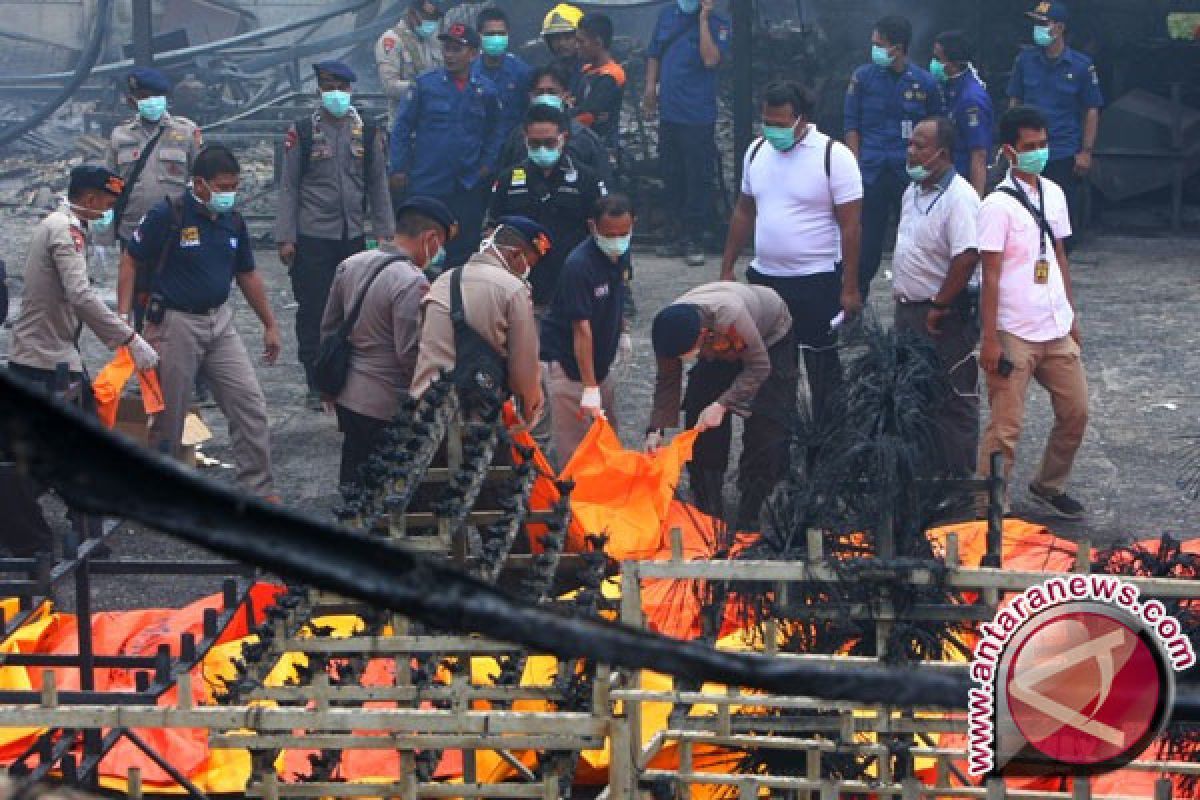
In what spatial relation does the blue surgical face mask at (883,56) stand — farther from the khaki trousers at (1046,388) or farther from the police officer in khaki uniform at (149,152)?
the police officer in khaki uniform at (149,152)

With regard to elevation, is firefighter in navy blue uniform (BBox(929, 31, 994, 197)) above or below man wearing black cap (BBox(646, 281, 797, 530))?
→ above

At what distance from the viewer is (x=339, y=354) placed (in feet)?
25.0

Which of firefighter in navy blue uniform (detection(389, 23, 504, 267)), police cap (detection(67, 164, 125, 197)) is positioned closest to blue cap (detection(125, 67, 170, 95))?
firefighter in navy blue uniform (detection(389, 23, 504, 267))

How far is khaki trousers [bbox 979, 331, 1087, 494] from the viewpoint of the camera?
8.13 m

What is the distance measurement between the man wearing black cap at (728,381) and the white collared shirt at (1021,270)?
99cm

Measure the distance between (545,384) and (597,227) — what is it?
799 mm

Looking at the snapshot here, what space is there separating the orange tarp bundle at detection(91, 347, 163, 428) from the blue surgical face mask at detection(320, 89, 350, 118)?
2194 millimetres

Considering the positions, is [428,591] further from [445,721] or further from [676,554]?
[676,554]

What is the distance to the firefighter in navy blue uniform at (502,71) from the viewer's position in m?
11.3

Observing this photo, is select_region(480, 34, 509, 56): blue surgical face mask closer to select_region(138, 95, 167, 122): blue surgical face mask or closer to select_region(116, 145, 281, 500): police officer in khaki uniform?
select_region(138, 95, 167, 122): blue surgical face mask

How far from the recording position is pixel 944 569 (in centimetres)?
454

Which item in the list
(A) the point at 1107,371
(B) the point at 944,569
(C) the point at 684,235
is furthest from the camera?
(C) the point at 684,235

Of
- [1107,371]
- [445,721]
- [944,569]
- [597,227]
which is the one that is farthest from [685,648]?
[1107,371]

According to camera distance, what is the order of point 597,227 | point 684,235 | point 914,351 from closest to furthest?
point 914,351 < point 597,227 < point 684,235
